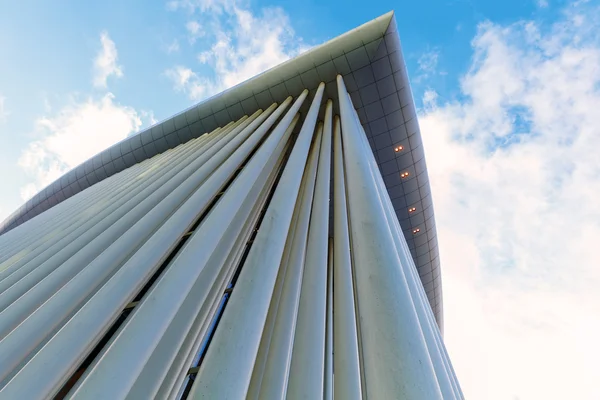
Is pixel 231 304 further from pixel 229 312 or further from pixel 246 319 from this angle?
pixel 246 319

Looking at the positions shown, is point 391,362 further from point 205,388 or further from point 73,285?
point 73,285

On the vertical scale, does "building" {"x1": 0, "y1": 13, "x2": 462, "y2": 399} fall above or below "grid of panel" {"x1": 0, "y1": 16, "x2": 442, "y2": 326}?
below

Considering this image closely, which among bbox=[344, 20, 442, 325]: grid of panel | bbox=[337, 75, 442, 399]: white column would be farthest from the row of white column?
bbox=[344, 20, 442, 325]: grid of panel

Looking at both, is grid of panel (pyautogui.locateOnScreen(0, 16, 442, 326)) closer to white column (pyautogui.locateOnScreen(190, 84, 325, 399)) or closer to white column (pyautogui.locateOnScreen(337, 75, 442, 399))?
white column (pyautogui.locateOnScreen(190, 84, 325, 399))

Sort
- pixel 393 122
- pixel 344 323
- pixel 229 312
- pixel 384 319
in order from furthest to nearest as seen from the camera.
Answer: pixel 393 122 < pixel 344 323 < pixel 229 312 < pixel 384 319

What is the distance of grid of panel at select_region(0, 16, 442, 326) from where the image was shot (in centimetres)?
903

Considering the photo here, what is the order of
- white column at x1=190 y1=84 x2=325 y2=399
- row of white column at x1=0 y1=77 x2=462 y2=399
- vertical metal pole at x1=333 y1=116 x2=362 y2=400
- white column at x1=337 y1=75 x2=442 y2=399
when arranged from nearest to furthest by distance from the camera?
white column at x1=337 y1=75 x2=442 y2=399 < row of white column at x1=0 y1=77 x2=462 y2=399 < white column at x1=190 y1=84 x2=325 y2=399 < vertical metal pole at x1=333 y1=116 x2=362 y2=400

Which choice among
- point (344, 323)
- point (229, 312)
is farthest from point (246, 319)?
point (344, 323)

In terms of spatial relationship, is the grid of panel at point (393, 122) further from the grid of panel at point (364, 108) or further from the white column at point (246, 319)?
the white column at point (246, 319)

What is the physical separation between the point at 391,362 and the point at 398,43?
340 inches

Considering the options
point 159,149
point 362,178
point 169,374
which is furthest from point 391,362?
point 159,149

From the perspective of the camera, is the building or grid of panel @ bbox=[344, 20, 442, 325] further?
grid of panel @ bbox=[344, 20, 442, 325]

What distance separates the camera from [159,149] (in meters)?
14.0

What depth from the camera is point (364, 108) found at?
32.1 feet
